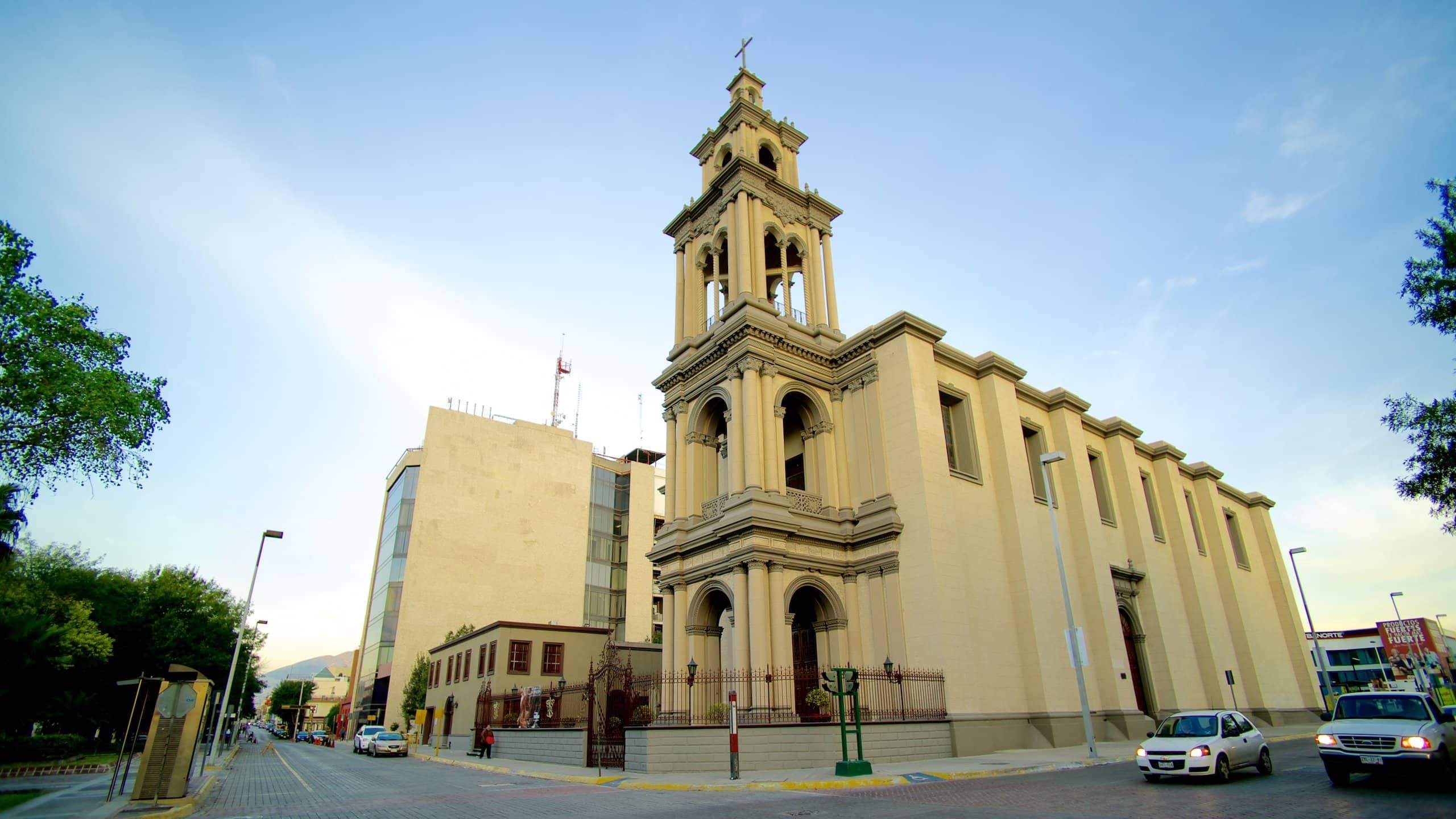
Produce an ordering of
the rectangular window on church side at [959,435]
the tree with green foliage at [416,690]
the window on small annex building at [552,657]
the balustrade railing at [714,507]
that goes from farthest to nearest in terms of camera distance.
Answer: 1. the tree with green foliage at [416,690]
2. the window on small annex building at [552,657]
3. the rectangular window on church side at [959,435]
4. the balustrade railing at [714,507]

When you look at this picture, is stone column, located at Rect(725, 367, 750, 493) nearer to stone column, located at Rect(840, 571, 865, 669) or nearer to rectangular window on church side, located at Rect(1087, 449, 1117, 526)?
stone column, located at Rect(840, 571, 865, 669)

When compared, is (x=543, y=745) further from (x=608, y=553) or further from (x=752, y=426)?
(x=608, y=553)

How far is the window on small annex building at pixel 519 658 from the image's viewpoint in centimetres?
3759

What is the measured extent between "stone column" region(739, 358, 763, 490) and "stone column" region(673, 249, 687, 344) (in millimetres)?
5964

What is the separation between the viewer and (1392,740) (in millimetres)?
11672

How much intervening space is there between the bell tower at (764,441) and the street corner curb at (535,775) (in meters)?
5.71

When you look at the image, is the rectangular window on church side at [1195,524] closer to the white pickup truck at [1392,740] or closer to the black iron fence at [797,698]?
the black iron fence at [797,698]

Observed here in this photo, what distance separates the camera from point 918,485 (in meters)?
24.6

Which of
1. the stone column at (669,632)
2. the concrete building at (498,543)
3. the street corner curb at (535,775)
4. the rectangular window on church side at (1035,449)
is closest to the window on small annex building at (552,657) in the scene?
the street corner curb at (535,775)

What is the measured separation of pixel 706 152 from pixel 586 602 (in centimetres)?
5195

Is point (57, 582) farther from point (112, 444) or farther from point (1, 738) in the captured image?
point (112, 444)

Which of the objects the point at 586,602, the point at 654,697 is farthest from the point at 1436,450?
the point at 586,602

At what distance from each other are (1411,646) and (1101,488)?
34710 millimetres

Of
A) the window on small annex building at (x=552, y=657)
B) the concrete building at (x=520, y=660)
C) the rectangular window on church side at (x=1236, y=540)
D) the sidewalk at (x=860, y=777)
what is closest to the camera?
the sidewalk at (x=860, y=777)
